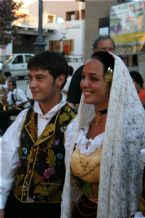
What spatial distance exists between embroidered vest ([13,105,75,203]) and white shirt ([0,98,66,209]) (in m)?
0.05

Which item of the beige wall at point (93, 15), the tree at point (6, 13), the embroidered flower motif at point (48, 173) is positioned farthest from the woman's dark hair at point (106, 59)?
the beige wall at point (93, 15)

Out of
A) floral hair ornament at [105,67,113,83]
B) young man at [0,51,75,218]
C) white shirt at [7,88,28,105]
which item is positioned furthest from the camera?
white shirt at [7,88,28,105]

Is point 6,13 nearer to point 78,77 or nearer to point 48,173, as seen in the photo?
point 78,77

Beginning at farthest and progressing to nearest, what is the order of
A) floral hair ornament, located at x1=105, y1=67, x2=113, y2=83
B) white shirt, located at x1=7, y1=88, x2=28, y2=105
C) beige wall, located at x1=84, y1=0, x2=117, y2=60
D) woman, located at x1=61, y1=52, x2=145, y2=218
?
1. beige wall, located at x1=84, y1=0, x2=117, y2=60
2. white shirt, located at x1=7, y1=88, x2=28, y2=105
3. floral hair ornament, located at x1=105, y1=67, x2=113, y2=83
4. woman, located at x1=61, y1=52, x2=145, y2=218

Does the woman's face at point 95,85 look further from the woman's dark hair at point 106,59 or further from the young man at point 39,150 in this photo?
the young man at point 39,150

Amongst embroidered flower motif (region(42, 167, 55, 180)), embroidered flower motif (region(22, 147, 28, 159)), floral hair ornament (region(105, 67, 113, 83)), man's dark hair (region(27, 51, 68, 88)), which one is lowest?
embroidered flower motif (region(42, 167, 55, 180))

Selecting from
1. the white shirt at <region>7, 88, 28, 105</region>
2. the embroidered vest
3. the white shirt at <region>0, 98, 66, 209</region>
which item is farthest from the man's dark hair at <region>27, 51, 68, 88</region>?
the white shirt at <region>7, 88, 28, 105</region>

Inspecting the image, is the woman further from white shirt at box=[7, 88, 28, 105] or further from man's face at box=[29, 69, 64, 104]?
white shirt at box=[7, 88, 28, 105]

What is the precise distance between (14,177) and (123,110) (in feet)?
2.98

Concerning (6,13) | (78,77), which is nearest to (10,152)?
(78,77)

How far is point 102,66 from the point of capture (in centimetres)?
255

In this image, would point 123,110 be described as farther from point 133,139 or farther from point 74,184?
point 74,184

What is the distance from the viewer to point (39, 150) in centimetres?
275

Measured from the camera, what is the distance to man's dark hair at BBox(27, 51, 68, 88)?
2.85m
